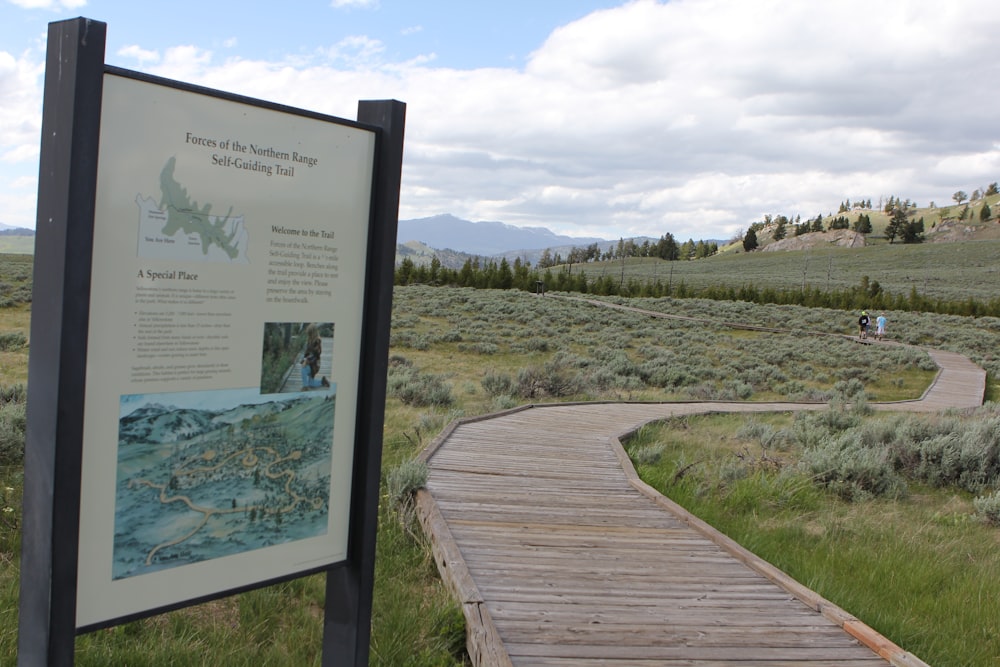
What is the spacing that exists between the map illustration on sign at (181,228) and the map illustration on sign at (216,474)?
1.48 feet

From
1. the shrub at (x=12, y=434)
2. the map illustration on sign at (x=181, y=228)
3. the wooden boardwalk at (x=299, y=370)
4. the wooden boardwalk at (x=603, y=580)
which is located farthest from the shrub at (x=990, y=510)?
the shrub at (x=12, y=434)

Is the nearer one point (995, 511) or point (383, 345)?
point (383, 345)

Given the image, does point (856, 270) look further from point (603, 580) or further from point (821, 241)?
point (603, 580)

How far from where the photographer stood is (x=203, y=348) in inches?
92.5

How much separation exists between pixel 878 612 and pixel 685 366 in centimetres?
1528

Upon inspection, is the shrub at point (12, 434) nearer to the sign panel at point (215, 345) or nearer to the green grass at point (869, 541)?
the sign panel at point (215, 345)

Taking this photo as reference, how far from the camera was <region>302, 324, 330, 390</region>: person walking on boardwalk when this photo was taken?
8.70 feet

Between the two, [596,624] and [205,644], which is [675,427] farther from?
[205,644]

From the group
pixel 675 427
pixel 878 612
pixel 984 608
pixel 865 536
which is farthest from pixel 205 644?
pixel 675 427

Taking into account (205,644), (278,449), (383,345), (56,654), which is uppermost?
(383,345)

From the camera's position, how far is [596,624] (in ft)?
12.5

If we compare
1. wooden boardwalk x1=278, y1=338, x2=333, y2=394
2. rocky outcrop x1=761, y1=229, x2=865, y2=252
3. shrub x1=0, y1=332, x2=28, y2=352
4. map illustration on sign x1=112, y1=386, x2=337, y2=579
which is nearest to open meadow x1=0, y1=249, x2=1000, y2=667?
shrub x1=0, y1=332, x2=28, y2=352

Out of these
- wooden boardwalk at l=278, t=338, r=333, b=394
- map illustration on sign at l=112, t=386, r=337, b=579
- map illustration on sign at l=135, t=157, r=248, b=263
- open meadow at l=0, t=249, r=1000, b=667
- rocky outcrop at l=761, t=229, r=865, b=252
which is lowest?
open meadow at l=0, t=249, r=1000, b=667

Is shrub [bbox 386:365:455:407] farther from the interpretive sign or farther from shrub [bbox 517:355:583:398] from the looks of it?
the interpretive sign
